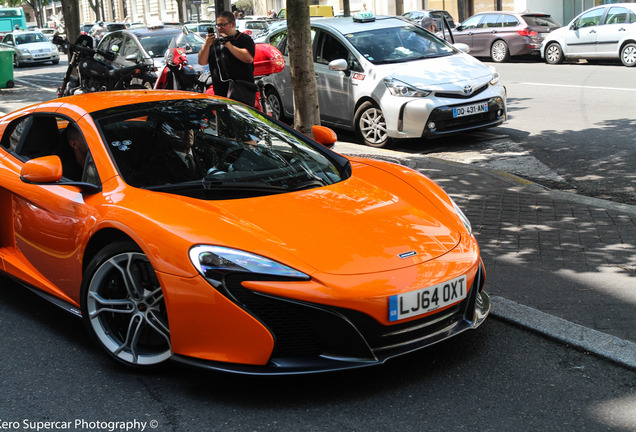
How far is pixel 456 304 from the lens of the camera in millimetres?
3609

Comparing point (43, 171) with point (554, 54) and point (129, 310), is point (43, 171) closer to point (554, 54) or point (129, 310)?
point (129, 310)

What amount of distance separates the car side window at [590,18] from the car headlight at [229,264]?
18.8 metres

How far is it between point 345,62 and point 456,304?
23.5ft

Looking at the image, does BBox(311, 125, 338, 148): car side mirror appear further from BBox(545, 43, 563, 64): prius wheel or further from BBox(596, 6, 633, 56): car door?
BBox(545, 43, 563, 64): prius wheel

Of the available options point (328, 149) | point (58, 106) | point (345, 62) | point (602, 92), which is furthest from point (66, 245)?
point (602, 92)

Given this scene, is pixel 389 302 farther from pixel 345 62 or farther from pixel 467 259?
pixel 345 62

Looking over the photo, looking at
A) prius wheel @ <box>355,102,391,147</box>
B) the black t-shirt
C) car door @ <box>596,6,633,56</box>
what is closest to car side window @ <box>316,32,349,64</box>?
prius wheel @ <box>355,102,391,147</box>

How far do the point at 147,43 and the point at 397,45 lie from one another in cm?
753

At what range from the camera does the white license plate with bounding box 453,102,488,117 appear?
9.68m

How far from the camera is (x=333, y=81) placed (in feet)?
35.4

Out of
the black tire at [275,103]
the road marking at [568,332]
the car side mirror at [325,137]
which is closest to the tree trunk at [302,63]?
the car side mirror at [325,137]

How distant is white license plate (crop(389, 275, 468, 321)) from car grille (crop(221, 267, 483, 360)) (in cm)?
6

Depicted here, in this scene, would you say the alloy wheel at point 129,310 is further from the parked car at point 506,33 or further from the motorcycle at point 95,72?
the parked car at point 506,33

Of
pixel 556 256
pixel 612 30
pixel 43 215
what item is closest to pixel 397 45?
pixel 556 256
